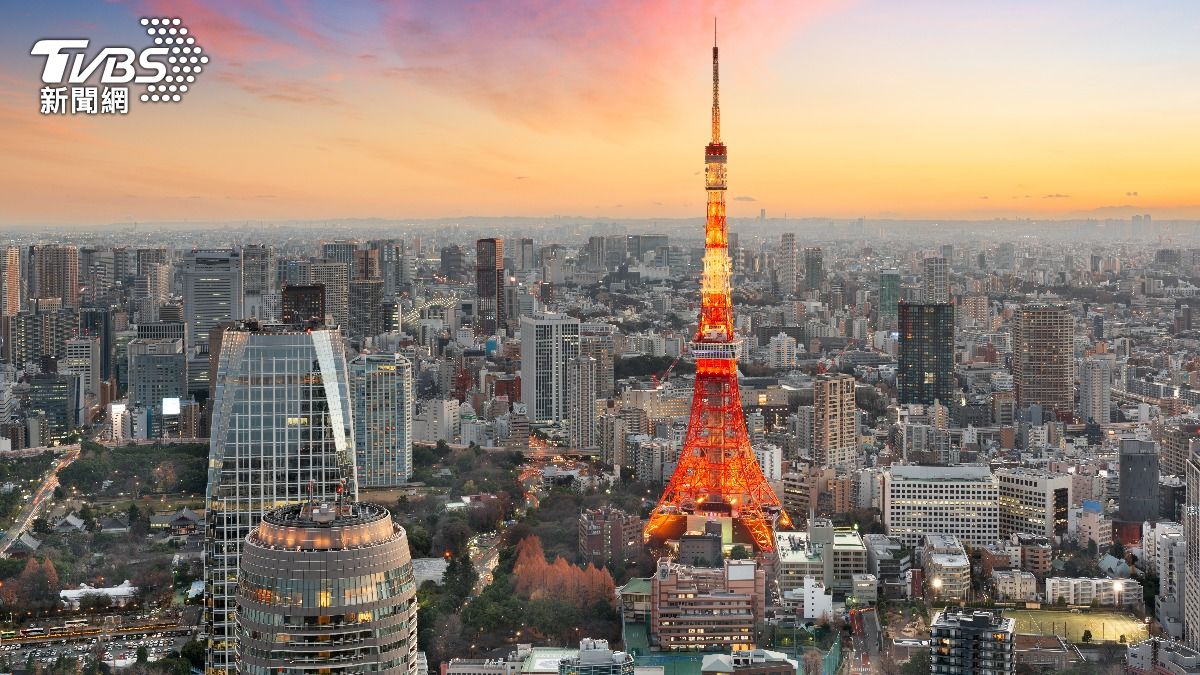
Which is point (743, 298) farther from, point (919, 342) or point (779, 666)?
point (779, 666)

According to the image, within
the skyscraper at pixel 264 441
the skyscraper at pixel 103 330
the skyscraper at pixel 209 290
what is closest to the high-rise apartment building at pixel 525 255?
the skyscraper at pixel 209 290

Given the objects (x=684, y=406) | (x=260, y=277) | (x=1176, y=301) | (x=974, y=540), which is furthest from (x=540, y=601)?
(x=1176, y=301)

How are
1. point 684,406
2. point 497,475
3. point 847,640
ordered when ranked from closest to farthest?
point 847,640 < point 497,475 < point 684,406

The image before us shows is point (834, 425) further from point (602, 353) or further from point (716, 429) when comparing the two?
point (602, 353)

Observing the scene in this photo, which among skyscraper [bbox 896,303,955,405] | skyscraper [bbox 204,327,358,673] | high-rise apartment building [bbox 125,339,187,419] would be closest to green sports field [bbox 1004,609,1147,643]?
skyscraper [bbox 204,327,358,673]

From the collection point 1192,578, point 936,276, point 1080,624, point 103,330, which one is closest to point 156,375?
point 103,330
